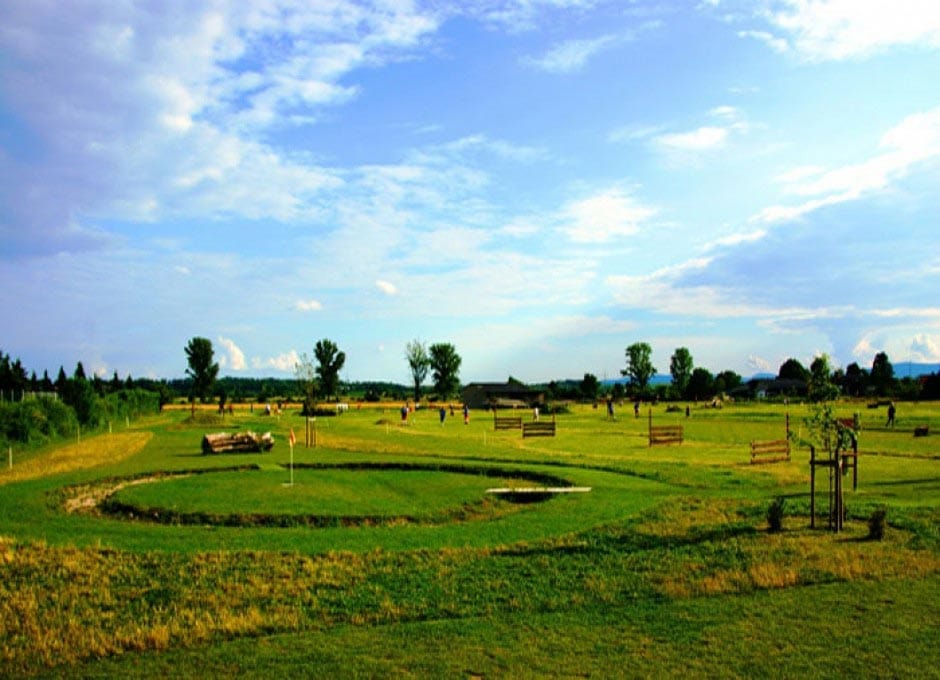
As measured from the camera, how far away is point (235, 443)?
134 ft

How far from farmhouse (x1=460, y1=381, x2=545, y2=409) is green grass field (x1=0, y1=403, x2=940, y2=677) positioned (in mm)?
103899

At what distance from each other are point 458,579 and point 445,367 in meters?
169

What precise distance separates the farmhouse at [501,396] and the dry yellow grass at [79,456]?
84815mm

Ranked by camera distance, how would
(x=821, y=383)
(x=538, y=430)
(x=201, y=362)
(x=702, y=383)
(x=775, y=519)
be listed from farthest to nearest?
(x=702, y=383)
(x=201, y=362)
(x=538, y=430)
(x=821, y=383)
(x=775, y=519)

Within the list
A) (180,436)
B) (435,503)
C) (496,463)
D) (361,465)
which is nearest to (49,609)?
(435,503)

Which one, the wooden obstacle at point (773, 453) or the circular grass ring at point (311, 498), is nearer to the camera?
the circular grass ring at point (311, 498)

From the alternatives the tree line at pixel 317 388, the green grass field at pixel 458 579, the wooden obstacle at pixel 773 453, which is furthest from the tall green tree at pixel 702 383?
the green grass field at pixel 458 579

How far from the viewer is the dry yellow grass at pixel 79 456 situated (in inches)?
1206

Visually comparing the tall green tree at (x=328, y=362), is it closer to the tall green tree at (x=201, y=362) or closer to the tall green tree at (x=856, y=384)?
the tall green tree at (x=201, y=362)

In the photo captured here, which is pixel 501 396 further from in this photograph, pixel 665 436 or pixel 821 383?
pixel 821 383

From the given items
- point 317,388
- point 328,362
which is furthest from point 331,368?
point 317,388

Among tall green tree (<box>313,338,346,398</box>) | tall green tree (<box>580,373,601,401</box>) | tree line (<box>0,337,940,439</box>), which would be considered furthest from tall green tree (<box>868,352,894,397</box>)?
tall green tree (<box>313,338,346,398</box>)

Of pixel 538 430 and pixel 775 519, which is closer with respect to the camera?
pixel 775 519

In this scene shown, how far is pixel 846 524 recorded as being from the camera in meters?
19.3
